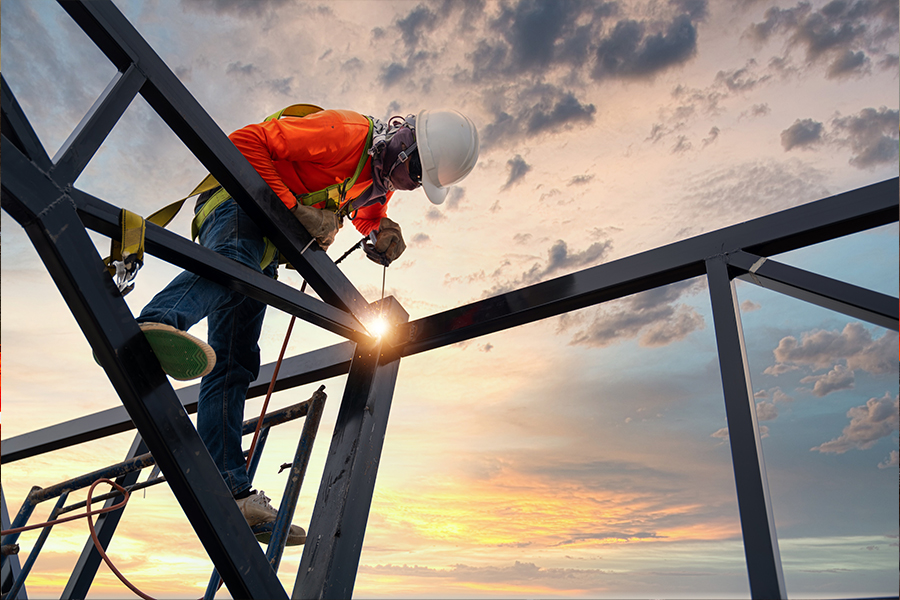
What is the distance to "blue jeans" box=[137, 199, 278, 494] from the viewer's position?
2.44 metres

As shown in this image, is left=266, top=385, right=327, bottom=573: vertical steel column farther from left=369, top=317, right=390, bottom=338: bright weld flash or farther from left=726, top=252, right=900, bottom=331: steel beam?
left=726, top=252, right=900, bottom=331: steel beam

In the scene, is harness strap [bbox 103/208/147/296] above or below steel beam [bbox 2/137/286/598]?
above

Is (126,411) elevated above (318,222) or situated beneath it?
situated beneath

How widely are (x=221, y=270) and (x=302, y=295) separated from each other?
0.45 meters

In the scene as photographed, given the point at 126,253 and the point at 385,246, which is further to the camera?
the point at 385,246

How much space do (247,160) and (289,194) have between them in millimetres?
262

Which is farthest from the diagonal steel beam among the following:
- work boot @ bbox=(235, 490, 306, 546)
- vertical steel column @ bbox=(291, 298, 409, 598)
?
work boot @ bbox=(235, 490, 306, 546)

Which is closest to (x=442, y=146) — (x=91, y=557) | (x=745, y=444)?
(x=745, y=444)

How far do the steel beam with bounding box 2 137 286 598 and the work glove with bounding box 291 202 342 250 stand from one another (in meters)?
0.99

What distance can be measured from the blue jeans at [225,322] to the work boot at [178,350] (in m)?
0.17

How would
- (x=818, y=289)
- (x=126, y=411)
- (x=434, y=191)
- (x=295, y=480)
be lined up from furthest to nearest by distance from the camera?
(x=434, y=191)
(x=126, y=411)
(x=295, y=480)
(x=818, y=289)

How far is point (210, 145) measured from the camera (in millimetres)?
2518

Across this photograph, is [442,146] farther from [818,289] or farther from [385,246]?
[818,289]

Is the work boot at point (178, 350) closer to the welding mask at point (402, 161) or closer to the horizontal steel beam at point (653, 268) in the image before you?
the horizontal steel beam at point (653, 268)
